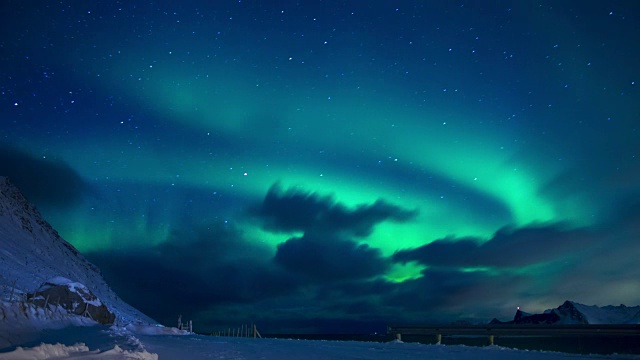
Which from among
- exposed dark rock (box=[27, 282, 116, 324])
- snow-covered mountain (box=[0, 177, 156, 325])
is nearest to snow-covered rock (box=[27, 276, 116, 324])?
exposed dark rock (box=[27, 282, 116, 324])

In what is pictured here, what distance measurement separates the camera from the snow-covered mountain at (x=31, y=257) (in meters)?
77.2

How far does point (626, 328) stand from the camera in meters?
18.0

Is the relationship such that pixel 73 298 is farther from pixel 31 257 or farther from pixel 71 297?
pixel 31 257

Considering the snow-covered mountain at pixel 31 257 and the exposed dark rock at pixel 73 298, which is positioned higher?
the snow-covered mountain at pixel 31 257

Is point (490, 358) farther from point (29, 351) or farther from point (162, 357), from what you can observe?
point (29, 351)

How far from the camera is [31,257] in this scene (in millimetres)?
103938

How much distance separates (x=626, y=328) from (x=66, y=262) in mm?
153827

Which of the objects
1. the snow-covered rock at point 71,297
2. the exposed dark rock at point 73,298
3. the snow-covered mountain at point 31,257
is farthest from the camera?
the snow-covered mountain at point 31,257

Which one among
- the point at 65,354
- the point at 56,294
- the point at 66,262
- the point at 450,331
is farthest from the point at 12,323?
the point at 66,262

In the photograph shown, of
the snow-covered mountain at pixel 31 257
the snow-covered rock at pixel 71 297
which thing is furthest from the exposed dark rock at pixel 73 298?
the snow-covered mountain at pixel 31 257

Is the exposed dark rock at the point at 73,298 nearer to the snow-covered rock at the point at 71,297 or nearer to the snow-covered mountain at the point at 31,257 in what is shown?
the snow-covered rock at the point at 71,297

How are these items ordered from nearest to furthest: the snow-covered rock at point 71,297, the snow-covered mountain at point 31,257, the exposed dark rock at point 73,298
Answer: the exposed dark rock at point 73,298 → the snow-covered rock at point 71,297 → the snow-covered mountain at point 31,257

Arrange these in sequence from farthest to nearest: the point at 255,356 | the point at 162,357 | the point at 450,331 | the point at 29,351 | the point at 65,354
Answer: the point at 450,331, the point at 255,356, the point at 162,357, the point at 65,354, the point at 29,351

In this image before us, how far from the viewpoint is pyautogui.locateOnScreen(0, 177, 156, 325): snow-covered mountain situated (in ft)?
253
